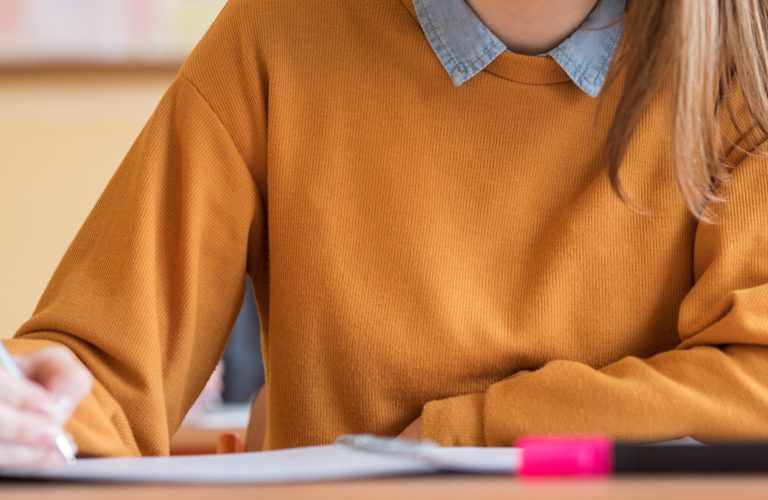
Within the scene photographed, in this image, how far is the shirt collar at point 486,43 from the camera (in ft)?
3.21

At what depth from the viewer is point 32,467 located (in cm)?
56

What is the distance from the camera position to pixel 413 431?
885 millimetres

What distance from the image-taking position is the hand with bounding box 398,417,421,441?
2.86ft

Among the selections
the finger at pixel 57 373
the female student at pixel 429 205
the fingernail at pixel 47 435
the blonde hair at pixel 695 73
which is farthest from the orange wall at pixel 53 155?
the fingernail at pixel 47 435

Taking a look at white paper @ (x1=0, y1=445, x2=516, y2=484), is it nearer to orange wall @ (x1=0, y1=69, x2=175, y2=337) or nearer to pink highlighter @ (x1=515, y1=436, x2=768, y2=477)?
pink highlighter @ (x1=515, y1=436, x2=768, y2=477)

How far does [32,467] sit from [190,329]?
1.28 ft

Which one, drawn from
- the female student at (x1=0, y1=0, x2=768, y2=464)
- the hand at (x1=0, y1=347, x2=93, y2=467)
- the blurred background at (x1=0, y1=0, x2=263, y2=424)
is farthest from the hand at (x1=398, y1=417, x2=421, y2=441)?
the blurred background at (x1=0, y1=0, x2=263, y2=424)

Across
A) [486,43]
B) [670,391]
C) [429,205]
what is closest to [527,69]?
[486,43]

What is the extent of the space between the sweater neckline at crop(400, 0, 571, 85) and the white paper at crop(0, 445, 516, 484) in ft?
1.55

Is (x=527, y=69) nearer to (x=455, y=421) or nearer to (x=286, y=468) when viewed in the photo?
(x=455, y=421)

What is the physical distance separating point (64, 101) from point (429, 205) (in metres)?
1.91

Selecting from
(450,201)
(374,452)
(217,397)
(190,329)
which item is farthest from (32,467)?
(217,397)

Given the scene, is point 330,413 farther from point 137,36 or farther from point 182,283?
point 137,36

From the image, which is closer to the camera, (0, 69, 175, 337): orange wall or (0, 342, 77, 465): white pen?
(0, 342, 77, 465): white pen
